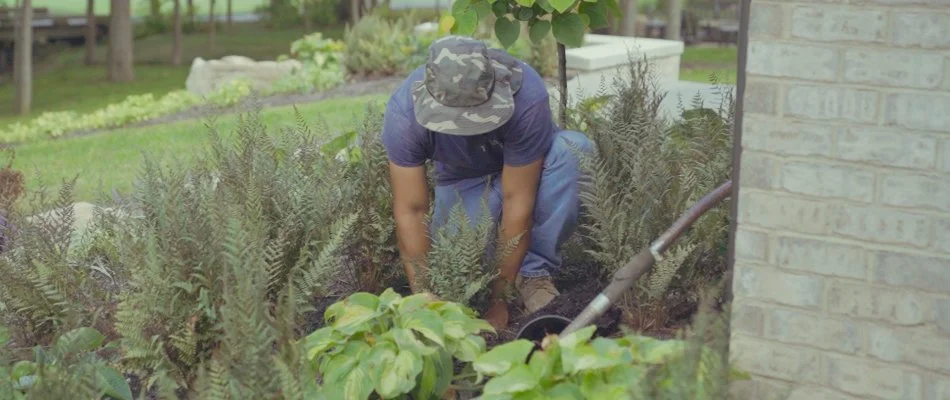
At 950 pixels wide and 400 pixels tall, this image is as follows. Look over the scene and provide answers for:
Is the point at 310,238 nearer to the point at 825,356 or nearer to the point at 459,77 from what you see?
the point at 459,77

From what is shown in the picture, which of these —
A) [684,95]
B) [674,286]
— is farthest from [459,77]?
[684,95]

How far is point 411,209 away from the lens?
4.12 metres

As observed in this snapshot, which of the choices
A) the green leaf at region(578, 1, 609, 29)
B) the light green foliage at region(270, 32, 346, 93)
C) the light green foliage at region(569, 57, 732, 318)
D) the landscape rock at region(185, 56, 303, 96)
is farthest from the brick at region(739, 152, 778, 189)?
the landscape rock at region(185, 56, 303, 96)

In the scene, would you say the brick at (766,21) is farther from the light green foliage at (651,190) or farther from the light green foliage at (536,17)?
the light green foliage at (536,17)

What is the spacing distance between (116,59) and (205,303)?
742 inches

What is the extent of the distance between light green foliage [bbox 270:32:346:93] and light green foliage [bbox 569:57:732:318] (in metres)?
8.25

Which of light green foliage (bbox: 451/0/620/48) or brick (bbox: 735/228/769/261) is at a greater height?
light green foliage (bbox: 451/0/620/48)

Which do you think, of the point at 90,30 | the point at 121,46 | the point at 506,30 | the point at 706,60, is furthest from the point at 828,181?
the point at 90,30

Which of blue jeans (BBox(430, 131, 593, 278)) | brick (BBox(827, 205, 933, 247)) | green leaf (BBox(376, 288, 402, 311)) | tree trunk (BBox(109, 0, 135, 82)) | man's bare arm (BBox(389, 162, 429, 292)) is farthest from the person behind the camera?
tree trunk (BBox(109, 0, 135, 82))

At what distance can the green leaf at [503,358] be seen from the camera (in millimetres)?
2879

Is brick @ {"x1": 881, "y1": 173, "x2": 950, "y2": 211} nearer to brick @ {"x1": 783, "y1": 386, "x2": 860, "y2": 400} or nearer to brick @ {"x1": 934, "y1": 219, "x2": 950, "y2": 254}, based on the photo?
brick @ {"x1": 934, "y1": 219, "x2": 950, "y2": 254}

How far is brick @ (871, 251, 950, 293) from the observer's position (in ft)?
9.30

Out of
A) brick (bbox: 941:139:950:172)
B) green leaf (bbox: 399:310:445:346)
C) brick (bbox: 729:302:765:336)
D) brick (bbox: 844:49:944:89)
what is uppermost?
brick (bbox: 844:49:944:89)

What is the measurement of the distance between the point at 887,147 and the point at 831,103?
0.17 meters
